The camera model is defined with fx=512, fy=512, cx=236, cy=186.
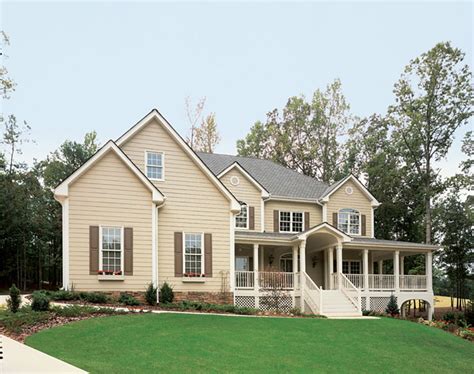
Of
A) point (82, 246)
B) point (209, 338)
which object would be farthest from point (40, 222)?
point (209, 338)

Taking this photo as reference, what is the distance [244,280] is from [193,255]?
378cm

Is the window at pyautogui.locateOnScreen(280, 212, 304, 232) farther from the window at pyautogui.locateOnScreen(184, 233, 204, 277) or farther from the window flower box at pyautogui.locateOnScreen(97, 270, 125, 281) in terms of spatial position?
the window flower box at pyautogui.locateOnScreen(97, 270, 125, 281)

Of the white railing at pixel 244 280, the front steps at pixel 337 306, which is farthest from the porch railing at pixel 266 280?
the front steps at pixel 337 306

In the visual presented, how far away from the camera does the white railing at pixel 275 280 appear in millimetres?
22562

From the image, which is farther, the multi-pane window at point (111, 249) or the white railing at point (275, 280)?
the white railing at point (275, 280)

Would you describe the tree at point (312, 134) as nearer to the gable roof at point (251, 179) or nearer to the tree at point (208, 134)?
the tree at point (208, 134)

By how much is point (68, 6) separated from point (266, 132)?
31586 millimetres

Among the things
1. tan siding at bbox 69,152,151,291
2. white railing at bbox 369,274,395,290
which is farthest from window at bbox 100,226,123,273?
white railing at bbox 369,274,395,290

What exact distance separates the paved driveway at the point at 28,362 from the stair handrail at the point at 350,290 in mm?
14760

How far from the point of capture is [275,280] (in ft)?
74.5

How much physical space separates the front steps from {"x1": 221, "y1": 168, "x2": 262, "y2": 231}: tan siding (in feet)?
19.5

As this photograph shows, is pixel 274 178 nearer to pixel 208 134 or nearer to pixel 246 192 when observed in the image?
pixel 246 192

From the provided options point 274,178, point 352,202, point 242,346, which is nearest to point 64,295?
point 242,346

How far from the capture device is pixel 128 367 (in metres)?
9.62
